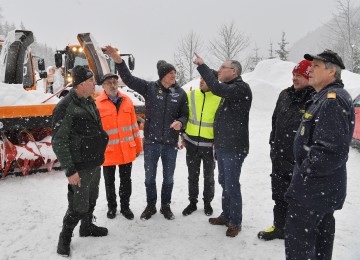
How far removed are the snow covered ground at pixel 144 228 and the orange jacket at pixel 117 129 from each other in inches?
34.9

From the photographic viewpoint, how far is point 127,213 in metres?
4.42

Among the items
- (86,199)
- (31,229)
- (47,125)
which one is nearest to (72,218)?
(86,199)

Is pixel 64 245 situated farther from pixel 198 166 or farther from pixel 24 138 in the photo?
pixel 24 138

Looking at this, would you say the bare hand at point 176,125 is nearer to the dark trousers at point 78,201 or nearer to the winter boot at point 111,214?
the dark trousers at point 78,201

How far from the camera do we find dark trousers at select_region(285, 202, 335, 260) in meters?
2.43

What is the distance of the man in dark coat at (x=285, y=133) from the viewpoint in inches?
133

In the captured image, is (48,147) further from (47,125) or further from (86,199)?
(86,199)

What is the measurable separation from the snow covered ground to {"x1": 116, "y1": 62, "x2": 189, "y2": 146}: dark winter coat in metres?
1.17

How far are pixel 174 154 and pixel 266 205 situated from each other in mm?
1696

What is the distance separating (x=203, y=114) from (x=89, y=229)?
2.09 meters

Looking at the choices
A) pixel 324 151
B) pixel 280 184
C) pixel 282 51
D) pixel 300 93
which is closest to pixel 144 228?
pixel 280 184

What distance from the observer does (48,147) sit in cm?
598

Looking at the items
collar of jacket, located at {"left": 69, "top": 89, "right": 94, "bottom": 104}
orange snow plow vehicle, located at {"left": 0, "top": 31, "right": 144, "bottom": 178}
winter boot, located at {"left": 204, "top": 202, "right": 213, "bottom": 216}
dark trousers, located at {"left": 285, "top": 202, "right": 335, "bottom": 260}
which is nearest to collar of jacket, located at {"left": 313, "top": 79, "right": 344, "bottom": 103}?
dark trousers, located at {"left": 285, "top": 202, "right": 335, "bottom": 260}

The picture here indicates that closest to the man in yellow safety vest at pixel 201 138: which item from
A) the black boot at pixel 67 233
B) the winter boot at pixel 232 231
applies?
the winter boot at pixel 232 231
